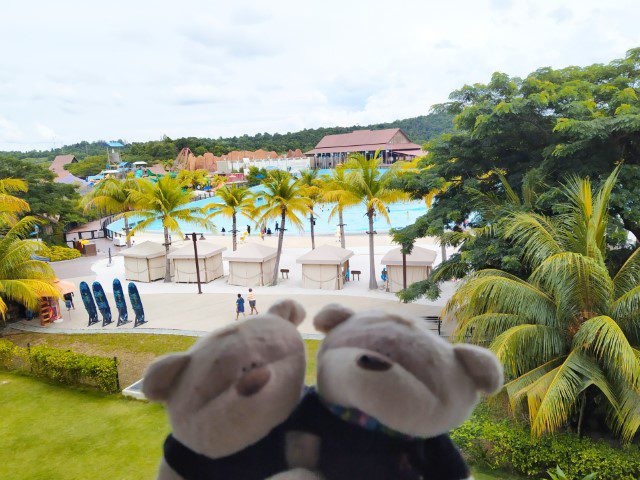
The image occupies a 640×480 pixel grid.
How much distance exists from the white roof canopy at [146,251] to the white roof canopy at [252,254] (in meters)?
3.66

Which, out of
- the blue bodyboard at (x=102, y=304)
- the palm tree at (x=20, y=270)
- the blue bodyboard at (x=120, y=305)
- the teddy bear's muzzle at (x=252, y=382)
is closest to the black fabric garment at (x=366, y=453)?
the teddy bear's muzzle at (x=252, y=382)

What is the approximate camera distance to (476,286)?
22.1 feet

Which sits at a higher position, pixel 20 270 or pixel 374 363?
pixel 374 363

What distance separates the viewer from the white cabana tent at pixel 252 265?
740 inches

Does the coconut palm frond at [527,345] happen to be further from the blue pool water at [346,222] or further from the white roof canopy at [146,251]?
the blue pool water at [346,222]

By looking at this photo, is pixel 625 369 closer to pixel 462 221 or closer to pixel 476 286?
pixel 476 286

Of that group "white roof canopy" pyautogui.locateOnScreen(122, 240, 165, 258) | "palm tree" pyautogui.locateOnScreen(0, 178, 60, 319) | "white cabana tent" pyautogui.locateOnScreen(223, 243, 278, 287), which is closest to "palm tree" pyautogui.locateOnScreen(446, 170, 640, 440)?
"palm tree" pyautogui.locateOnScreen(0, 178, 60, 319)

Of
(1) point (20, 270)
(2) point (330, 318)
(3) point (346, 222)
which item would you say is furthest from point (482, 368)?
(3) point (346, 222)

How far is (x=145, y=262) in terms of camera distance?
800 inches

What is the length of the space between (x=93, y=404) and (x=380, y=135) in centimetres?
6978

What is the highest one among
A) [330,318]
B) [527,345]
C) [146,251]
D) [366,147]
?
[366,147]

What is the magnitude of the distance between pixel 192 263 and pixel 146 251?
2516mm

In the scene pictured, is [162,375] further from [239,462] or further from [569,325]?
[569,325]

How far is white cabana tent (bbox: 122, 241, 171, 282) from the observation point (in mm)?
20266
